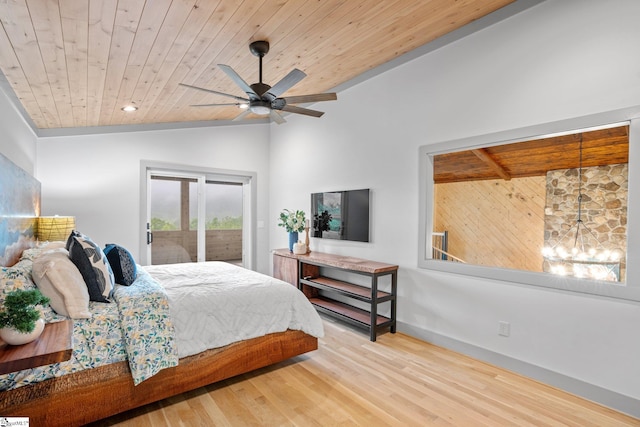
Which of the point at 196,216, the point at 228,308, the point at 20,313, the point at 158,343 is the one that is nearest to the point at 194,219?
the point at 196,216

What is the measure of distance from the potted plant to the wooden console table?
274 centimetres

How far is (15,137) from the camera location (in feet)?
Result: 9.56

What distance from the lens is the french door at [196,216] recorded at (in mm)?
4911

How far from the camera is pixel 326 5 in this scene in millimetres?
2383

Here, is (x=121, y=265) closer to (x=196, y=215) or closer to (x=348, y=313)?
(x=348, y=313)

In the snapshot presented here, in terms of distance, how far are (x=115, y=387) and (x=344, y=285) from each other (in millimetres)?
2654

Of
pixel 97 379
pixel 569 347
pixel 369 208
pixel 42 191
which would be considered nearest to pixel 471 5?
pixel 369 208

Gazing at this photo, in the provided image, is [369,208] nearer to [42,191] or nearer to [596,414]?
[596,414]

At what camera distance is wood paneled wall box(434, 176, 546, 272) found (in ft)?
18.6

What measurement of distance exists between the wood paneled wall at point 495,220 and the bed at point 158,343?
464 centimetres

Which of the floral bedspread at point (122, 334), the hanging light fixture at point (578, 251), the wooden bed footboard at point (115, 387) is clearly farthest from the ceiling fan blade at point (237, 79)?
the hanging light fixture at point (578, 251)

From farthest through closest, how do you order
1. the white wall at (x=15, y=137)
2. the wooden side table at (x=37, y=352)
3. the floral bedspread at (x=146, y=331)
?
the white wall at (x=15, y=137) < the floral bedspread at (x=146, y=331) < the wooden side table at (x=37, y=352)

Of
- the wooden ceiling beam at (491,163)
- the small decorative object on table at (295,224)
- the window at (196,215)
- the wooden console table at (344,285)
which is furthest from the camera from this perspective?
the wooden ceiling beam at (491,163)

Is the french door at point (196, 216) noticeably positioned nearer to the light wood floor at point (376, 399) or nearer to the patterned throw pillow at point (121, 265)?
the patterned throw pillow at point (121, 265)
